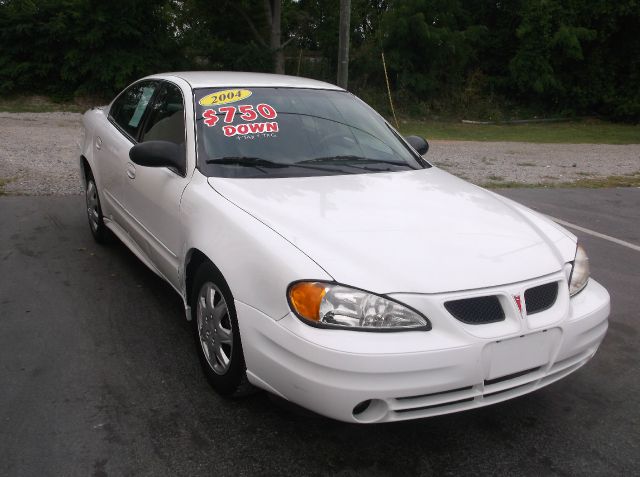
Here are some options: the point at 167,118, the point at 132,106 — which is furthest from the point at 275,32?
the point at 167,118

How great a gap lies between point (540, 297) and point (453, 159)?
1020cm

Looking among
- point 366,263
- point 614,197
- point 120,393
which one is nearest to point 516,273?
point 366,263

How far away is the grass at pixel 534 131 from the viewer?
18.6 meters

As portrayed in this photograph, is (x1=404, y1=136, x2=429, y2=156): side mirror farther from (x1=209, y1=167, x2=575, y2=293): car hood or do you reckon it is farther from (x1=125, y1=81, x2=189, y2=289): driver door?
(x1=125, y1=81, x2=189, y2=289): driver door

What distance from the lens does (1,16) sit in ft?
67.7

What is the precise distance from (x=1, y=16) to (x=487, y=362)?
73.2ft

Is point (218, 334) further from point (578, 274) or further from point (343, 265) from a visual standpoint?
point (578, 274)

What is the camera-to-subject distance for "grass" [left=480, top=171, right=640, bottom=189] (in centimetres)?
958

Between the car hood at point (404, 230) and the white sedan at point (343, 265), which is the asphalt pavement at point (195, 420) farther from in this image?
the car hood at point (404, 230)

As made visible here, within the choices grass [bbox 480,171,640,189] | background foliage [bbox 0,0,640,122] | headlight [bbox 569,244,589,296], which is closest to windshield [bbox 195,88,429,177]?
headlight [bbox 569,244,589,296]

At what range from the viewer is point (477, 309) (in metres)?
2.59

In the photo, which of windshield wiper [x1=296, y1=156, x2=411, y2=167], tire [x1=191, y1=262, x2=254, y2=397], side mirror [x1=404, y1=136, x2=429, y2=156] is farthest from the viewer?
side mirror [x1=404, y1=136, x2=429, y2=156]

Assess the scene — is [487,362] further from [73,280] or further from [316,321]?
[73,280]

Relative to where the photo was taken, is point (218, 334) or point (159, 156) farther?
point (159, 156)
